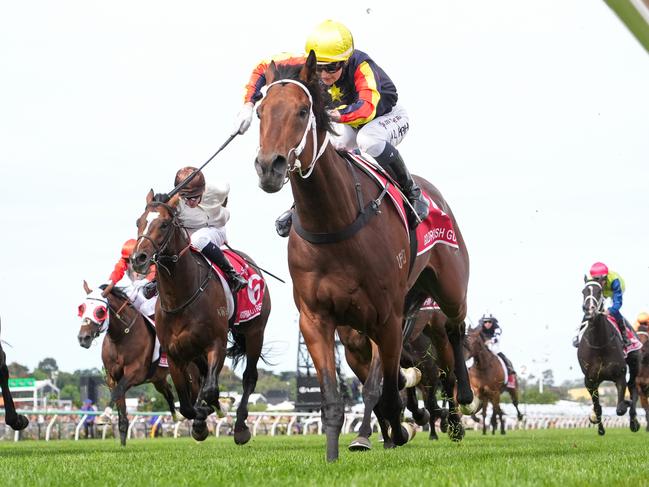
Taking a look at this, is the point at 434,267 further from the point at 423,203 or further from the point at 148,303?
the point at 148,303

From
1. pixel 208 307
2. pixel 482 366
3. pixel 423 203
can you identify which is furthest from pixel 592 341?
pixel 423 203

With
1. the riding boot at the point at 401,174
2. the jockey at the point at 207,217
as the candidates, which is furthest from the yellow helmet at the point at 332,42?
the jockey at the point at 207,217

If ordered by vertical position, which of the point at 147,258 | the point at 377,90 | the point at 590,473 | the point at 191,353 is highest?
the point at 377,90

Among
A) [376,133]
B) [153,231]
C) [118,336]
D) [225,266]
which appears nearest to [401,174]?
[376,133]

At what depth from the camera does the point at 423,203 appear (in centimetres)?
803

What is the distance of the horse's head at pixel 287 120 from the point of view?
5.77 m

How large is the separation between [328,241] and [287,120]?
88cm

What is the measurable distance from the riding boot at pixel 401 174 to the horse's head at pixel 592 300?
10113 mm

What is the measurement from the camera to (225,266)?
476 inches

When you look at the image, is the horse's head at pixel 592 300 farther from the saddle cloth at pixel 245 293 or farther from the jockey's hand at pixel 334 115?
the jockey's hand at pixel 334 115

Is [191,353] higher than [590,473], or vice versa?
[191,353]

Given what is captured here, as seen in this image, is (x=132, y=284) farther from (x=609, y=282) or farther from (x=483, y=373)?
(x=483, y=373)

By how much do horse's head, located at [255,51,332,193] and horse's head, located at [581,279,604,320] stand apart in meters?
11.8

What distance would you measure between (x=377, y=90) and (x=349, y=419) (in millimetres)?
21784
